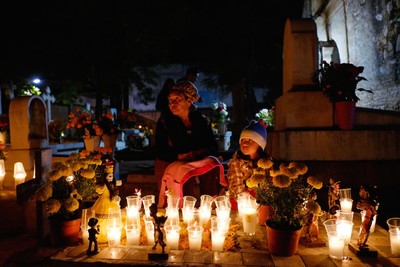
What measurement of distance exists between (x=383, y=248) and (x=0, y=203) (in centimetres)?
596

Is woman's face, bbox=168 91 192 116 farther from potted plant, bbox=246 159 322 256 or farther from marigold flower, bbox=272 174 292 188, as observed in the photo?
marigold flower, bbox=272 174 292 188

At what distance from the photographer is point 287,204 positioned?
3.43 m

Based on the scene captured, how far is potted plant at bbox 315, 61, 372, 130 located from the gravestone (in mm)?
206

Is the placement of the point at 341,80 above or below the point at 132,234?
above

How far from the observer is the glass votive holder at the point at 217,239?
138 inches

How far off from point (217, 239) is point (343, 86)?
3.73m

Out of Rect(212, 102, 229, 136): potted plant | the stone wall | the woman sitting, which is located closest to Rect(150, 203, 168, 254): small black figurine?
the woman sitting

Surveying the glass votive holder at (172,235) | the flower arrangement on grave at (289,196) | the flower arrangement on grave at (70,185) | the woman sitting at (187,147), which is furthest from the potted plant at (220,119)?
the glass votive holder at (172,235)

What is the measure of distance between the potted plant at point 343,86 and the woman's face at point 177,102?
8.48 ft

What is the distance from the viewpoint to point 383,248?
3.60 metres

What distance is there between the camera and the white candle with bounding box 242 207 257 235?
399 centimetres

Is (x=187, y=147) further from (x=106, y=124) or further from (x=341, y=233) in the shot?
(x=106, y=124)

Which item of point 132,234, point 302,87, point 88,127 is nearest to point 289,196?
point 132,234

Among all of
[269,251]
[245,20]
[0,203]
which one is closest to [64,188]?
[269,251]
